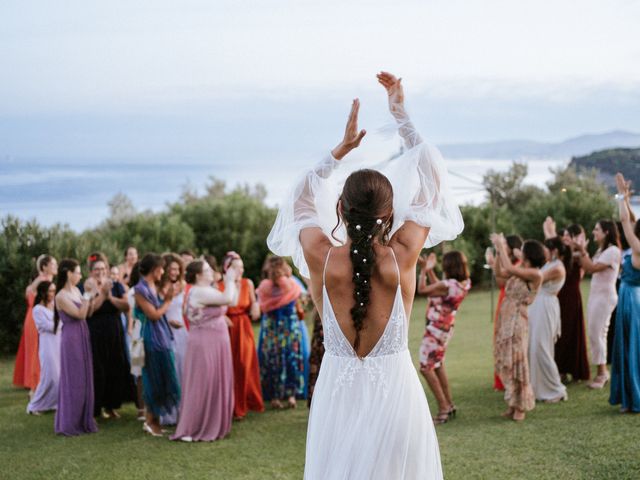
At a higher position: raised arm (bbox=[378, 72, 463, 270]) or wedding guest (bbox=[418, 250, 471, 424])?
raised arm (bbox=[378, 72, 463, 270])

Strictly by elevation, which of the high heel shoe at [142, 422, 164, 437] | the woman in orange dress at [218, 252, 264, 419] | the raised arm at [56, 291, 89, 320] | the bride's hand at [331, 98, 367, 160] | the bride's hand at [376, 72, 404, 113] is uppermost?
the bride's hand at [376, 72, 404, 113]

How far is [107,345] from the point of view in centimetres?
885

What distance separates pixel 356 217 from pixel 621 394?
5.25 m

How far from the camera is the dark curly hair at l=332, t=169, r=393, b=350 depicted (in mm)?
3379

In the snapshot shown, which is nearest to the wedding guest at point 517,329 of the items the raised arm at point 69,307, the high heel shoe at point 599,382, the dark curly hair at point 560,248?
the dark curly hair at point 560,248

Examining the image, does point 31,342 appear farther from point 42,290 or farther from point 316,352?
point 316,352

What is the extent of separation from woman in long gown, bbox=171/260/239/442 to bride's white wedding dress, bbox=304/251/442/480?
161 inches

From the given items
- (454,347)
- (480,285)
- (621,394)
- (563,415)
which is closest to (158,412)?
(563,415)

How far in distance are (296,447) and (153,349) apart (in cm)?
187

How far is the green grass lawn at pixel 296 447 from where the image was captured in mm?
6164

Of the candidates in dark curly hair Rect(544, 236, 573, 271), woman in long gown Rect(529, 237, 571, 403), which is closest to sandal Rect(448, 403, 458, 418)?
woman in long gown Rect(529, 237, 571, 403)

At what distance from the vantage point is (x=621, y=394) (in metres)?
7.47

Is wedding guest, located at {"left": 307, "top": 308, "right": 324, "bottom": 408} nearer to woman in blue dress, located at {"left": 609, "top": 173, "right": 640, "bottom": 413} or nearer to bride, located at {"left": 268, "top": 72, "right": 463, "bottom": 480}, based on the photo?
woman in blue dress, located at {"left": 609, "top": 173, "right": 640, "bottom": 413}

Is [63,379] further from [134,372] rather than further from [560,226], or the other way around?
[560,226]
